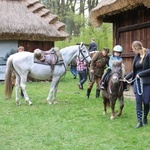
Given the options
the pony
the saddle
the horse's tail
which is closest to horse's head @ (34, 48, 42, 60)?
the saddle

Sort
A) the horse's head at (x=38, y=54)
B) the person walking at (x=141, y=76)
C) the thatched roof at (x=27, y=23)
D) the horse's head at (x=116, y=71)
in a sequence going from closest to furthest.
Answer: the person walking at (x=141, y=76)
the horse's head at (x=116, y=71)
the horse's head at (x=38, y=54)
the thatched roof at (x=27, y=23)

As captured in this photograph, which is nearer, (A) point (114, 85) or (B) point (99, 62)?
(A) point (114, 85)

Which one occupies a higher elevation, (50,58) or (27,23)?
(27,23)

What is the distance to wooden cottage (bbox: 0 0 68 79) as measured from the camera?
1712cm

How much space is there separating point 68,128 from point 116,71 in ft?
5.10

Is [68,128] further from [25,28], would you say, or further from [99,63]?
[25,28]

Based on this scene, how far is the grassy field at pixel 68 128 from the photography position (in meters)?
5.54

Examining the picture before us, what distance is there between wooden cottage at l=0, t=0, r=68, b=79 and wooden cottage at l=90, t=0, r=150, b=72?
6.38 m

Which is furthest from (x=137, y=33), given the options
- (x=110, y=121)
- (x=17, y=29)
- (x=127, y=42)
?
(x=17, y=29)

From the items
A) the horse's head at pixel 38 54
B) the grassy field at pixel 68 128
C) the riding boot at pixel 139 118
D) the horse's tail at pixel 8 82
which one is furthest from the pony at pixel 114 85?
the horse's tail at pixel 8 82

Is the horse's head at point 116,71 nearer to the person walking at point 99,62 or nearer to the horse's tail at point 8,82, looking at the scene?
the person walking at point 99,62

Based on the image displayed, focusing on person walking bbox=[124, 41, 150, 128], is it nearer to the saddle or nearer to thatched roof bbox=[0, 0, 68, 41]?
the saddle

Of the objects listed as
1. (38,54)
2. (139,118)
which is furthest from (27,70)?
(139,118)

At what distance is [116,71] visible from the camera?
283 inches
